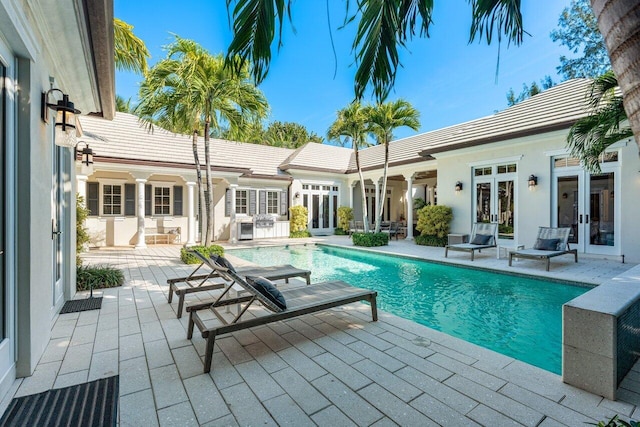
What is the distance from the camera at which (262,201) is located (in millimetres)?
15914

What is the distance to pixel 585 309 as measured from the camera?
2586 millimetres

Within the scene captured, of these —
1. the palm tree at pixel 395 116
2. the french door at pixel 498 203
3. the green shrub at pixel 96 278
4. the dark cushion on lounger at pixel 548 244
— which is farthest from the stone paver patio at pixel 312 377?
the palm tree at pixel 395 116

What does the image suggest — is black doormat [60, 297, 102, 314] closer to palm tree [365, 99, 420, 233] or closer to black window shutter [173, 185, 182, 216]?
black window shutter [173, 185, 182, 216]

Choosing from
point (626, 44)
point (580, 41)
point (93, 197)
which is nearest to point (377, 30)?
point (626, 44)

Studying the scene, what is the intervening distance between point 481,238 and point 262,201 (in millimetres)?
10186

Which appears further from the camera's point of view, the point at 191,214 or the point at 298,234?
the point at 298,234

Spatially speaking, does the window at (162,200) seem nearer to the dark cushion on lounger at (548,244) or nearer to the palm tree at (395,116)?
the palm tree at (395,116)

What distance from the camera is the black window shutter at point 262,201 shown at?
15.9 metres

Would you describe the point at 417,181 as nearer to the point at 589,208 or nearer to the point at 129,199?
the point at 589,208

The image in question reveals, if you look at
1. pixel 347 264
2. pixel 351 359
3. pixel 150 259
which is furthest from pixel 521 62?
pixel 150 259

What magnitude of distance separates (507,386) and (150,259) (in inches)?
372

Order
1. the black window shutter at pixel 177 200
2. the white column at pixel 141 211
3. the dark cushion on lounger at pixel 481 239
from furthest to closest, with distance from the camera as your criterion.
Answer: the black window shutter at pixel 177 200
the white column at pixel 141 211
the dark cushion on lounger at pixel 481 239

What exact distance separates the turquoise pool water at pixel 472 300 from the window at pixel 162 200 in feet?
18.9


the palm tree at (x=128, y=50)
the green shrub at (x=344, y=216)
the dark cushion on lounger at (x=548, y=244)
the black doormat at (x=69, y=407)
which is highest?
the palm tree at (x=128, y=50)
